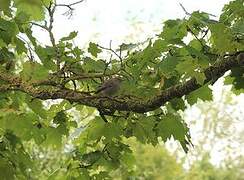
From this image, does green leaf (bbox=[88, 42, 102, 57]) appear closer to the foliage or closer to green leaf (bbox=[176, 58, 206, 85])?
the foliage

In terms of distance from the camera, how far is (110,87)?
2102 mm

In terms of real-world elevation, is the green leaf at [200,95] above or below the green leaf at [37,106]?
above

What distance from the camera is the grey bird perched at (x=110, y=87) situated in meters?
2.09

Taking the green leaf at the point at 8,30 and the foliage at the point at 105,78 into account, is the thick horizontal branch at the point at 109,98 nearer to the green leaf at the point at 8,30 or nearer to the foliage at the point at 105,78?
the foliage at the point at 105,78

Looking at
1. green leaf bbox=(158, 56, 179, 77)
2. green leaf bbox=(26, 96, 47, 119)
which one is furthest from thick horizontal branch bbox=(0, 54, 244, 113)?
green leaf bbox=(26, 96, 47, 119)

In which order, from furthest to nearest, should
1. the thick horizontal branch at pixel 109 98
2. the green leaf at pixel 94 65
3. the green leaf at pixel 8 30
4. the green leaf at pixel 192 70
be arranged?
the green leaf at pixel 8 30 < the green leaf at pixel 94 65 < the thick horizontal branch at pixel 109 98 < the green leaf at pixel 192 70

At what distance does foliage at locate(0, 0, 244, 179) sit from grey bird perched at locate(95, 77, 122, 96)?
0.11ft

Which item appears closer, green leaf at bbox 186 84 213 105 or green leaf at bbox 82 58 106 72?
green leaf at bbox 82 58 106 72

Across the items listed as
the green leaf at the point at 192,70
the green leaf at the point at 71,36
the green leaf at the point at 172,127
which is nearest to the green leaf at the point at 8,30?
the green leaf at the point at 71,36

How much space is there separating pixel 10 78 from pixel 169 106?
3.02 ft

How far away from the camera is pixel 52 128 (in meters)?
2.82

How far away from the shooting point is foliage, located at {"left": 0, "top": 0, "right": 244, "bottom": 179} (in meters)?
1.90

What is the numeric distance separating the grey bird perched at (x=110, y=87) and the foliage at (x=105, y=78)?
3cm

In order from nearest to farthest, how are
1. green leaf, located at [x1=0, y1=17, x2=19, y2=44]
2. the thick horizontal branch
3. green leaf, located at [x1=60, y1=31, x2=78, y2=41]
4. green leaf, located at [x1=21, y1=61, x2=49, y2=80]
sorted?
the thick horizontal branch
green leaf, located at [x1=21, y1=61, x2=49, y2=80]
green leaf, located at [x1=60, y1=31, x2=78, y2=41]
green leaf, located at [x1=0, y1=17, x2=19, y2=44]
